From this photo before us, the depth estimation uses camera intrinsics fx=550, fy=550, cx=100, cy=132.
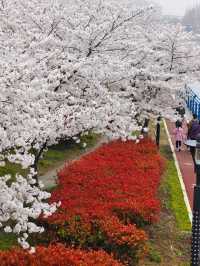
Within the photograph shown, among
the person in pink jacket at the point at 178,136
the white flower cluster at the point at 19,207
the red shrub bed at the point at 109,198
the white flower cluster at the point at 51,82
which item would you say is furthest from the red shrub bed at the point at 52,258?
the person in pink jacket at the point at 178,136

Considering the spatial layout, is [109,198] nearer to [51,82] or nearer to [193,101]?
[51,82]

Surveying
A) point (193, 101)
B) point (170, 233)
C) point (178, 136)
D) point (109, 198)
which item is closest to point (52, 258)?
point (109, 198)

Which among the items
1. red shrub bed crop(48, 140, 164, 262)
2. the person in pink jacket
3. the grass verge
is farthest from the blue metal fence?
the grass verge

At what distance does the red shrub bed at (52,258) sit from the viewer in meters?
8.03

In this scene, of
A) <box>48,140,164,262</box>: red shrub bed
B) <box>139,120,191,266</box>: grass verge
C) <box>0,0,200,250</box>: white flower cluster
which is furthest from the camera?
<box>139,120,191,266</box>: grass verge

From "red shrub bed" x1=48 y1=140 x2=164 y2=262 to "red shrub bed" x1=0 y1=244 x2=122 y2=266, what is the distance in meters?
1.46

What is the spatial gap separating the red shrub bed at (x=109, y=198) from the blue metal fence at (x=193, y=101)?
33.4 ft

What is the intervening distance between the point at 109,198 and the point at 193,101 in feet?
59.2

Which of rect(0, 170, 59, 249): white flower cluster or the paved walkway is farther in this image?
the paved walkway

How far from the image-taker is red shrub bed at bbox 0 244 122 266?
8031 millimetres

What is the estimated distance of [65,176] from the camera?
1405 cm

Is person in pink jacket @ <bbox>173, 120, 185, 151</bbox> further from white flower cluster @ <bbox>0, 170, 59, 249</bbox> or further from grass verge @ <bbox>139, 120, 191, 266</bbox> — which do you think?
white flower cluster @ <bbox>0, 170, 59, 249</bbox>

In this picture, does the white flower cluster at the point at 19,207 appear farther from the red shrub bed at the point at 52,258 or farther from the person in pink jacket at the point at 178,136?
the person in pink jacket at the point at 178,136

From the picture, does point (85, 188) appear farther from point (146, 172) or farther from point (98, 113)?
point (146, 172)
